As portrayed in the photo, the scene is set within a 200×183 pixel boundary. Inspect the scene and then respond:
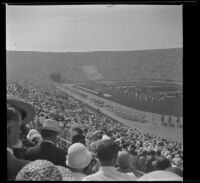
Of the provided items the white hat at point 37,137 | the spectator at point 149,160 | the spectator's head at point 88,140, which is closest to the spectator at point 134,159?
the spectator at point 149,160

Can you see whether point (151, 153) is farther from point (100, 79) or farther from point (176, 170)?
point (100, 79)

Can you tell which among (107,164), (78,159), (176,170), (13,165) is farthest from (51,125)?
(176,170)

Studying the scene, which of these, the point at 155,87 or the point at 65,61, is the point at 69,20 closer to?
the point at 65,61

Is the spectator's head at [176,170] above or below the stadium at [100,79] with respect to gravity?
below

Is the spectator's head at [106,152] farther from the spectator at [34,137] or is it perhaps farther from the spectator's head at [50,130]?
the spectator at [34,137]

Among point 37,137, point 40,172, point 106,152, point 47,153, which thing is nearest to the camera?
point 40,172

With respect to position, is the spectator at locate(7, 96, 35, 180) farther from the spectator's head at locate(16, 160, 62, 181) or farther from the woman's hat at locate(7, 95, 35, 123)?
the spectator's head at locate(16, 160, 62, 181)

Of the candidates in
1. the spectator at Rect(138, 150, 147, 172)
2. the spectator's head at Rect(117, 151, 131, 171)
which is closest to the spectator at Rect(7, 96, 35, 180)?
the spectator's head at Rect(117, 151, 131, 171)
